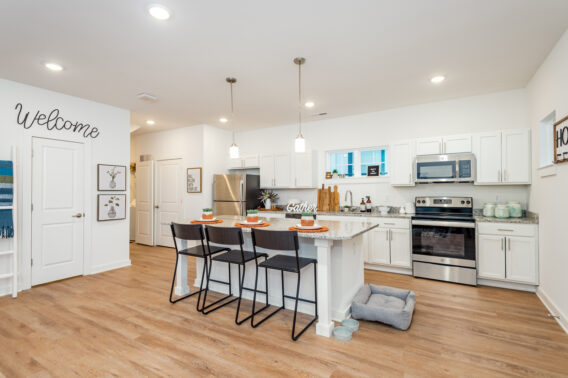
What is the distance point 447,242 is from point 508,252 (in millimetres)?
651

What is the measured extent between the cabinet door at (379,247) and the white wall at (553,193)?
1.74 m

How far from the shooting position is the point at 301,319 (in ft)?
9.16

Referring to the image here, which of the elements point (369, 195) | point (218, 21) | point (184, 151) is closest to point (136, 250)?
point (184, 151)

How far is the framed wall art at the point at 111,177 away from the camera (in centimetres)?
448

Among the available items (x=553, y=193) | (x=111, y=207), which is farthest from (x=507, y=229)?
(x=111, y=207)

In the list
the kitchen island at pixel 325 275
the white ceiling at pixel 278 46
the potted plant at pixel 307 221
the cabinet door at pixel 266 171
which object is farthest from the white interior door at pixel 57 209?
the potted plant at pixel 307 221

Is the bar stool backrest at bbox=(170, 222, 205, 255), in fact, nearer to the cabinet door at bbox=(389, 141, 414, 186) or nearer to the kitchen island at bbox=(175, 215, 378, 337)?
the kitchen island at bbox=(175, 215, 378, 337)

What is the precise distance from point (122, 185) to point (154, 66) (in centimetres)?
236

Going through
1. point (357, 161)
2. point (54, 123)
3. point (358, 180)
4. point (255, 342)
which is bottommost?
point (255, 342)

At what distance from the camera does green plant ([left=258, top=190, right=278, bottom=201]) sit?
5.90 meters

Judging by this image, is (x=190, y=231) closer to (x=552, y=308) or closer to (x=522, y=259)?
(x=552, y=308)

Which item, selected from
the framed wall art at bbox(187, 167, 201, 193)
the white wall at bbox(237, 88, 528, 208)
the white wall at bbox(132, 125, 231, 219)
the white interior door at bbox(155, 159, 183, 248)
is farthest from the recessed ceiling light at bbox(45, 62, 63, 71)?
the white wall at bbox(237, 88, 528, 208)

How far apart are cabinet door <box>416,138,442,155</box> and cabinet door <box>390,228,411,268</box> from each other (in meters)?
1.21

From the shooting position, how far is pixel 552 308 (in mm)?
2932
